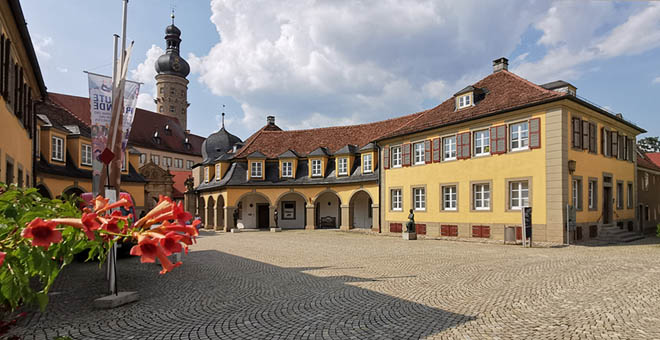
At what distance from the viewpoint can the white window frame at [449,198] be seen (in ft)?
70.2

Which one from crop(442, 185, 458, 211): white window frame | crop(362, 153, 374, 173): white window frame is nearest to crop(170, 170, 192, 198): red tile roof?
crop(362, 153, 374, 173): white window frame

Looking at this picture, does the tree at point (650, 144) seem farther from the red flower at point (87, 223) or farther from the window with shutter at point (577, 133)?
the red flower at point (87, 223)

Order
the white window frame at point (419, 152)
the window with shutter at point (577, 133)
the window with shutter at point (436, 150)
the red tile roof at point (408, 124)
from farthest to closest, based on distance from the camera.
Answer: the white window frame at point (419, 152) → the window with shutter at point (436, 150) → the red tile roof at point (408, 124) → the window with shutter at point (577, 133)

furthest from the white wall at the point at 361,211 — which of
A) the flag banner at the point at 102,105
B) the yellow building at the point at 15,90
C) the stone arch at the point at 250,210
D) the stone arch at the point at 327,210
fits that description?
the flag banner at the point at 102,105

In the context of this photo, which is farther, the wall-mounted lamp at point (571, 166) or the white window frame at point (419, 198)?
the white window frame at point (419, 198)

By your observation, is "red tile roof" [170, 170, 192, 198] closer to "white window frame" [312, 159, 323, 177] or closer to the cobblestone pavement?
"white window frame" [312, 159, 323, 177]

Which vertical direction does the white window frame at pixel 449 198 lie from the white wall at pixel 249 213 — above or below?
above

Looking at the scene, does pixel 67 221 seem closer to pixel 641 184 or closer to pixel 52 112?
pixel 52 112

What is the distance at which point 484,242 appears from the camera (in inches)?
744

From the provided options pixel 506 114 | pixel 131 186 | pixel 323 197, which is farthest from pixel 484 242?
pixel 131 186

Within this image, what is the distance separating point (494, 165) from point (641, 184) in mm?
14167

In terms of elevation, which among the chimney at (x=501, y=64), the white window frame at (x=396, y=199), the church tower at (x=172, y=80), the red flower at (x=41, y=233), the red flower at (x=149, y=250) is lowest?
the white window frame at (x=396, y=199)

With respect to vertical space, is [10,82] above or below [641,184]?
above

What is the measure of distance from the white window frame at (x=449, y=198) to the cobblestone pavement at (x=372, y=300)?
8.04m
